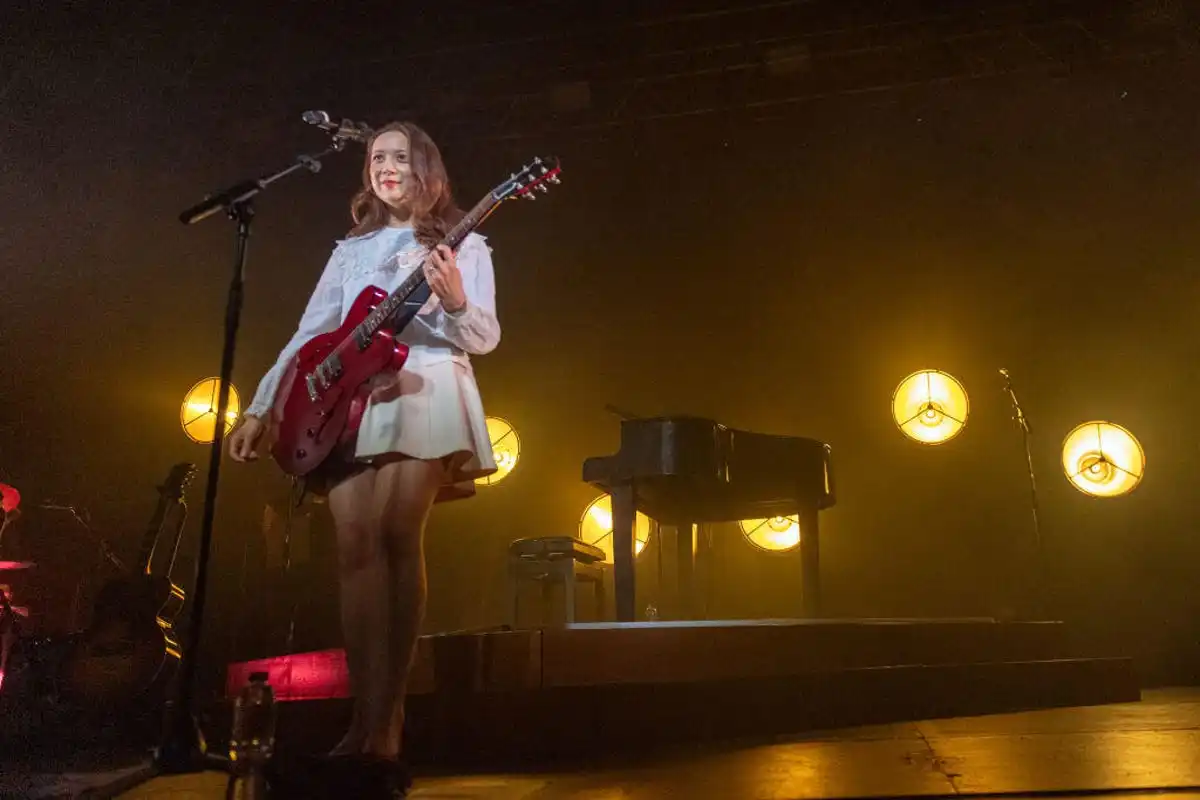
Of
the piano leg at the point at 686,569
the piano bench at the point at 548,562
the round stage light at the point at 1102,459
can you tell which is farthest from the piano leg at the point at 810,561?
the round stage light at the point at 1102,459

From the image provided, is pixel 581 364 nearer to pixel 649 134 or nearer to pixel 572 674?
pixel 649 134

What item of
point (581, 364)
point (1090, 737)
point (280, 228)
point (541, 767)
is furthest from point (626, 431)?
point (280, 228)

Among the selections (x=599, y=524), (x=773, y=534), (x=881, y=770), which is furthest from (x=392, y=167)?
(x=773, y=534)

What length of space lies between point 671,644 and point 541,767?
0.62 meters

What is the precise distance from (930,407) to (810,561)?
6.20 ft

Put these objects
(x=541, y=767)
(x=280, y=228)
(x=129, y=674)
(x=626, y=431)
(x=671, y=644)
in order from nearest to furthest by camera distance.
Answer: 1. (x=541, y=767)
2. (x=671, y=644)
3. (x=129, y=674)
4. (x=626, y=431)
5. (x=280, y=228)

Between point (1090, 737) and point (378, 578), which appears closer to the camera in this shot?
point (378, 578)

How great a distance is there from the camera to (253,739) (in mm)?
1511

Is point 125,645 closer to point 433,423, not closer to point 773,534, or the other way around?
point 433,423

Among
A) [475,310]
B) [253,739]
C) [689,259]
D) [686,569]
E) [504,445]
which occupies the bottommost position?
[253,739]

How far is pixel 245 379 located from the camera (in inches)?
201

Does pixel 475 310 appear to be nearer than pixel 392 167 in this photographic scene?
Yes

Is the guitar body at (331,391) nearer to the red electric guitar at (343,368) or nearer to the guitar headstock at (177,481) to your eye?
the red electric guitar at (343,368)

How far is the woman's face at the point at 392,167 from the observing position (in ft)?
6.47
